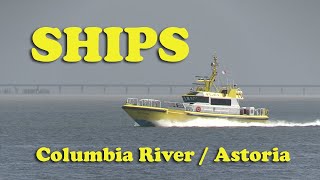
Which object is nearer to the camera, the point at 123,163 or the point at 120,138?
the point at 123,163

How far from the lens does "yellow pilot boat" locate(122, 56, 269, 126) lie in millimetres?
116000

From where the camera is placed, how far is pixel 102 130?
133m

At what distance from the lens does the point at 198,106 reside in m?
116

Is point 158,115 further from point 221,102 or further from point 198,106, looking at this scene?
point 221,102

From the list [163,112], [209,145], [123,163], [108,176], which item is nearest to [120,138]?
[163,112]

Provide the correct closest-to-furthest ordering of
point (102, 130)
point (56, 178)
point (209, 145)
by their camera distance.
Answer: point (56, 178) < point (209, 145) < point (102, 130)

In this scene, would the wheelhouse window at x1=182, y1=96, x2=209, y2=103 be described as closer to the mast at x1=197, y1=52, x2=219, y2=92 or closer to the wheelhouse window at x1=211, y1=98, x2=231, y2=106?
the wheelhouse window at x1=211, y1=98, x2=231, y2=106

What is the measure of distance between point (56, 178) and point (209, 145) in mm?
30945

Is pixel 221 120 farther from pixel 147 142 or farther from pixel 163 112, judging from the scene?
pixel 147 142

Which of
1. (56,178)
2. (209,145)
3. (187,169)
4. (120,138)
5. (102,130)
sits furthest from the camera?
(102,130)

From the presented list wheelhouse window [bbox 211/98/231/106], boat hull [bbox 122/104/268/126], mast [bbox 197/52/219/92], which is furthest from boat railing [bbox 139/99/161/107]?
wheelhouse window [bbox 211/98/231/106]

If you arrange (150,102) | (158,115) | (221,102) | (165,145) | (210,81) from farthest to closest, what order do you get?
(150,102), (221,102), (210,81), (158,115), (165,145)

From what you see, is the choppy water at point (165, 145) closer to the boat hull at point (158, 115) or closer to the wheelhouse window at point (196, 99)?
the boat hull at point (158, 115)

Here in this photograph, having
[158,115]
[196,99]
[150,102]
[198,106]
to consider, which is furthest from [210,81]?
[150,102]
